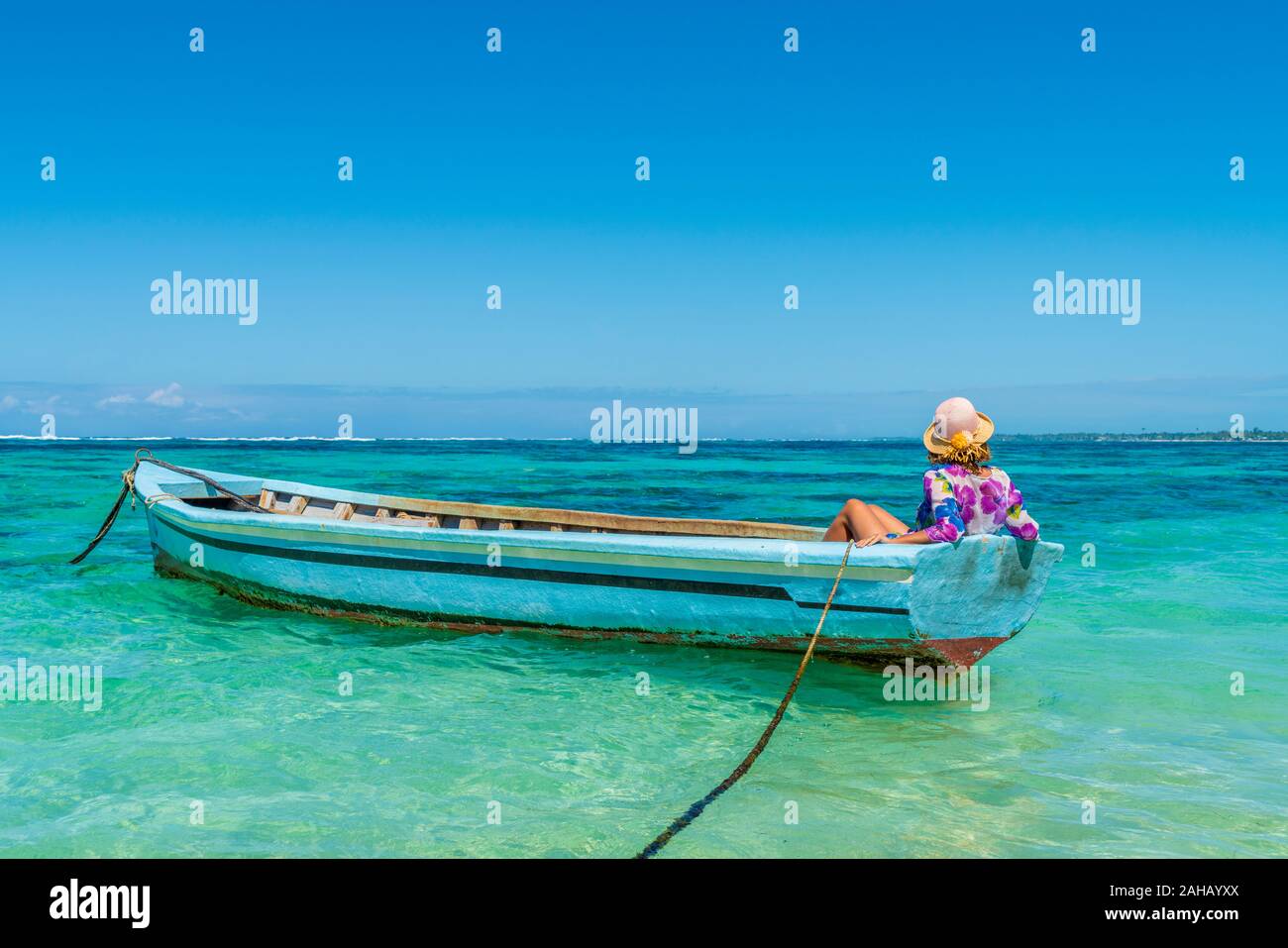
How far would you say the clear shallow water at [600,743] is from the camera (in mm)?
4375

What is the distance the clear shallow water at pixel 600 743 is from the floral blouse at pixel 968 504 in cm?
138

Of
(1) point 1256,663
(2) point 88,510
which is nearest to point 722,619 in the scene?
(1) point 1256,663

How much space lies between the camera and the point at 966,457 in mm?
5660

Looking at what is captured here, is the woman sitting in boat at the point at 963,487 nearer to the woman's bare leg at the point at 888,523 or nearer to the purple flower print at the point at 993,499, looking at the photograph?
the purple flower print at the point at 993,499

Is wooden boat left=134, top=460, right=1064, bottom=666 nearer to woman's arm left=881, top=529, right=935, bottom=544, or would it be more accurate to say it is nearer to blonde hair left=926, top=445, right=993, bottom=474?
woman's arm left=881, top=529, right=935, bottom=544

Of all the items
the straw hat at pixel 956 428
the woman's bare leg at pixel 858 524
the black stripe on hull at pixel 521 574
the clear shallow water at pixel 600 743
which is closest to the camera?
the clear shallow water at pixel 600 743

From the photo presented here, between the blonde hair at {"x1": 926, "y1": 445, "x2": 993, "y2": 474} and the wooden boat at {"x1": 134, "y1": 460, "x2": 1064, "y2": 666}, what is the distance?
48cm

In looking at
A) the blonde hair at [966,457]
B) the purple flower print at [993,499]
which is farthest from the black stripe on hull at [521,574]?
the blonde hair at [966,457]

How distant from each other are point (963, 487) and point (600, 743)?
2.93 metres

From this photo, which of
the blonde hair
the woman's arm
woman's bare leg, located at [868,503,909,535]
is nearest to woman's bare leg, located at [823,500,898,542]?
woman's bare leg, located at [868,503,909,535]

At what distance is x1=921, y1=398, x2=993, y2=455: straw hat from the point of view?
5.64 metres

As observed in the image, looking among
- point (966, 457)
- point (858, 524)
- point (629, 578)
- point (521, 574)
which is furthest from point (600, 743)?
point (966, 457)
